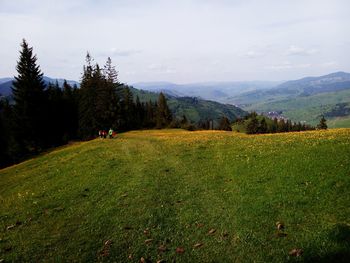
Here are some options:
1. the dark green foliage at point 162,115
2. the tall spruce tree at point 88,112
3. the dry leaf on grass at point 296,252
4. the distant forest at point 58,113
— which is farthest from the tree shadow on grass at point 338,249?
the dark green foliage at point 162,115

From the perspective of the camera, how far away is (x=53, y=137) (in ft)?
264

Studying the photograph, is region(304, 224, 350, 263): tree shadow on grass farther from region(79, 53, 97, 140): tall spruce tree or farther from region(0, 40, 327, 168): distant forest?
region(79, 53, 97, 140): tall spruce tree

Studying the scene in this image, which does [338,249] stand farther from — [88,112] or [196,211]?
[88,112]

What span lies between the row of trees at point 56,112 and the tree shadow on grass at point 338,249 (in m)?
68.9

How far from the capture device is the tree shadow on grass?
1036 centimetres

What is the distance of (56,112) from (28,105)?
59.9ft

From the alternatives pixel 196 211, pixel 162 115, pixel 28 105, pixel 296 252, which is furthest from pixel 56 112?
pixel 296 252

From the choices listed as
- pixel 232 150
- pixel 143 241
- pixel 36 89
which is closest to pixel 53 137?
pixel 36 89

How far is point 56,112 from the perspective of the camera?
3450 inches

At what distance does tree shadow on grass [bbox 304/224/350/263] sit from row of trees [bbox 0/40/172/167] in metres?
68.9

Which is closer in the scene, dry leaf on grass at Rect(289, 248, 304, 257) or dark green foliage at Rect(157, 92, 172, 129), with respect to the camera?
dry leaf on grass at Rect(289, 248, 304, 257)

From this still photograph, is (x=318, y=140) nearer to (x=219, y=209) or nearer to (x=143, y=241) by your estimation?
(x=219, y=209)

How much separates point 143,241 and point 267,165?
11.6 m

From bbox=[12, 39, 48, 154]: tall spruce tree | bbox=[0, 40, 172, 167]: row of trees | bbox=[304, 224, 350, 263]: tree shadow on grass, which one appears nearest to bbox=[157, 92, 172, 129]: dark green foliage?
bbox=[0, 40, 172, 167]: row of trees
